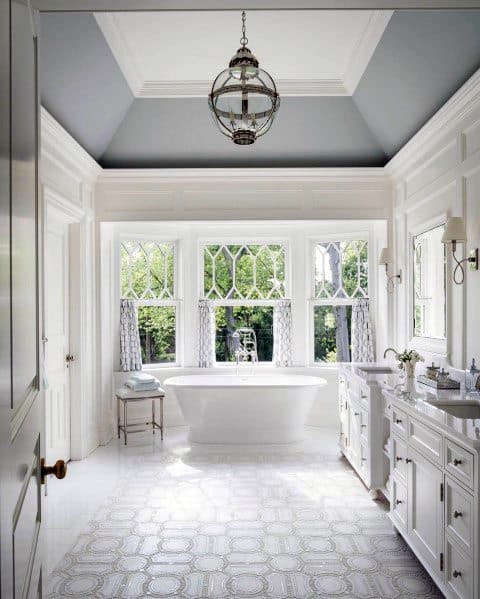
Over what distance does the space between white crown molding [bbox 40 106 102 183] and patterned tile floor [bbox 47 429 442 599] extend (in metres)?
2.61

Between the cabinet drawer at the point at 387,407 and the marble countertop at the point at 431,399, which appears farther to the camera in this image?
the cabinet drawer at the point at 387,407

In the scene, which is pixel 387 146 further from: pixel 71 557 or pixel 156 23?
pixel 71 557

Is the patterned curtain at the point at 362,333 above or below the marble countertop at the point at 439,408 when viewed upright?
above

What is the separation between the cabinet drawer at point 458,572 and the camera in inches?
Result: 81.4

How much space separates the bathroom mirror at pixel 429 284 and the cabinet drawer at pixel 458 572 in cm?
198

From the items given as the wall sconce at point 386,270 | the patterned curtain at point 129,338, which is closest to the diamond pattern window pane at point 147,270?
the patterned curtain at point 129,338

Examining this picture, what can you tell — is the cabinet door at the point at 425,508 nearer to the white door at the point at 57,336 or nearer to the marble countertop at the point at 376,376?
the marble countertop at the point at 376,376

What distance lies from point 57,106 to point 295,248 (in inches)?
125

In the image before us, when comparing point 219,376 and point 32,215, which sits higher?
point 32,215

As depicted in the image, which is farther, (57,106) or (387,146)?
(387,146)

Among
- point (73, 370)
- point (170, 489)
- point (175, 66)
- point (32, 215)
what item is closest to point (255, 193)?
point (175, 66)

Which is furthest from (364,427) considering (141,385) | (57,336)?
(57,336)

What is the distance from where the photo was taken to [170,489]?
13.3 feet

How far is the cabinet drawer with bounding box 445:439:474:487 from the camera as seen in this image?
209cm
